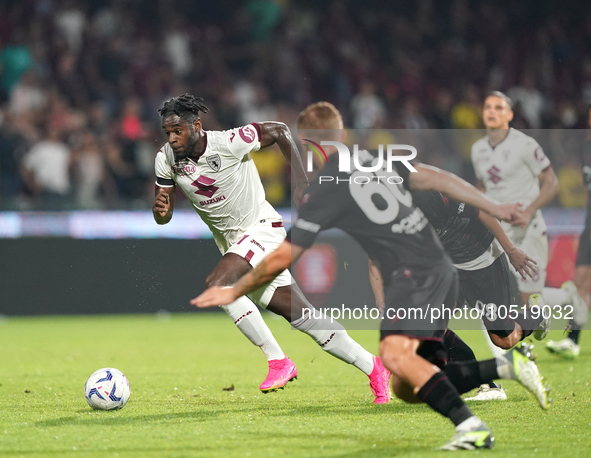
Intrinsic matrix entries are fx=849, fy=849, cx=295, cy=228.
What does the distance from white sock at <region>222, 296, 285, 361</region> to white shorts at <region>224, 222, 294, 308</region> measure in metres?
0.09

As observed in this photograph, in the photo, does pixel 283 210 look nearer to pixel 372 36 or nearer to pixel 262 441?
pixel 372 36

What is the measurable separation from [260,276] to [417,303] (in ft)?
2.73

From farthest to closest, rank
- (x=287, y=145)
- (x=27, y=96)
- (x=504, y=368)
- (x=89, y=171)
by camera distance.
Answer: (x=27, y=96) → (x=89, y=171) → (x=287, y=145) → (x=504, y=368)

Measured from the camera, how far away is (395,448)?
438 centimetres

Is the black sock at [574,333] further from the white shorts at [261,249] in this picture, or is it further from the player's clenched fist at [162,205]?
the player's clenched fist at [162,205]

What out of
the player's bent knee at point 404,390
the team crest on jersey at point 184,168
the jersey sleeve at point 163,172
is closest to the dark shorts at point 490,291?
the player's bent knee at point 404,390

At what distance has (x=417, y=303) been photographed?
4.42 metres

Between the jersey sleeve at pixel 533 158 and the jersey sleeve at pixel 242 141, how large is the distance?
3.13 m

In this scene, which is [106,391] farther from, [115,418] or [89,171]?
[89,171]

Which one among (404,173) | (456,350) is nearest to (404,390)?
(404,173)

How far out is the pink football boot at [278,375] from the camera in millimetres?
6043

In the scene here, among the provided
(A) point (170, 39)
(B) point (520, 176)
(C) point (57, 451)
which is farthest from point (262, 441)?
(A) point (170, 39)

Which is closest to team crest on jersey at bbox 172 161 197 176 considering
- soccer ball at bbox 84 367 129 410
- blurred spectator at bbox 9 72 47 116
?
soccer ball at bbox 84 367 129 410

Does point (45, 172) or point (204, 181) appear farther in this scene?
point (45, 172)
